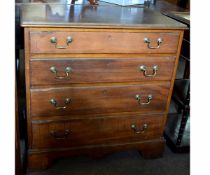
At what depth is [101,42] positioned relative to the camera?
4.36 ft

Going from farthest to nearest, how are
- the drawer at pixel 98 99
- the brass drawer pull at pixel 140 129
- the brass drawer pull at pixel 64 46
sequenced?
the brass drawer pull at pixel 140 129 → the drawer at pixel 98 99 → the brass drawer pull at pixel 64 46

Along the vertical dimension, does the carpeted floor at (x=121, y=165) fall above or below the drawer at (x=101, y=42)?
below

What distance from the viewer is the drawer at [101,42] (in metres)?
1.25

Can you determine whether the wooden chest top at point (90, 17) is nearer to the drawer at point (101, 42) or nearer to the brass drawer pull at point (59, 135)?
the drawer at point (101, 42)

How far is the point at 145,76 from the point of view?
1.47 m

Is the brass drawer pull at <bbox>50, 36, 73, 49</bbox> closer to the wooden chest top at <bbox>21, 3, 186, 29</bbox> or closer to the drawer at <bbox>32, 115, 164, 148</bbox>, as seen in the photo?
the wooden chest top at <bbox>21, 3, 186, 29</bbox>

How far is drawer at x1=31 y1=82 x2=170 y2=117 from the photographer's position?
1387 millimetres

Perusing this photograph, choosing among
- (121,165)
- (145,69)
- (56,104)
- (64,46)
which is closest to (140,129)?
(121,165)

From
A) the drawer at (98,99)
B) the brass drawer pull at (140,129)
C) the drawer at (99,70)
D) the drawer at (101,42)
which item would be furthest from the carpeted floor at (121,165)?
the drawer at (101,42)

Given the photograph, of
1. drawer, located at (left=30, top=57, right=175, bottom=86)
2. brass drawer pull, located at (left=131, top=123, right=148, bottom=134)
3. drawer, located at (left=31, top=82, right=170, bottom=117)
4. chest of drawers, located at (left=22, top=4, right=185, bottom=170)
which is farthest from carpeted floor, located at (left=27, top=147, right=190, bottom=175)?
drawer, located at (left=30, top=57, right=175, bottom=86)

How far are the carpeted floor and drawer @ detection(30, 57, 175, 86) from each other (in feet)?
1.81
